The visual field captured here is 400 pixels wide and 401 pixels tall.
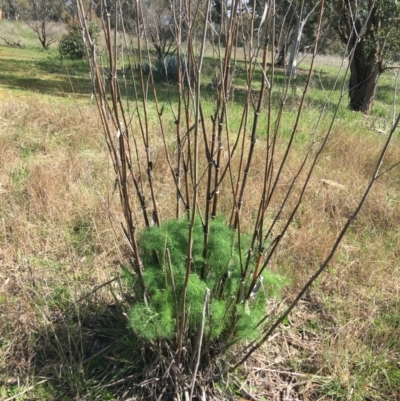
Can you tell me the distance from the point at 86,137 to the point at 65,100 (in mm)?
2687

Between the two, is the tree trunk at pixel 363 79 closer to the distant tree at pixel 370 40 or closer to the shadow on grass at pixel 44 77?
the distant tree at pixel 370 40

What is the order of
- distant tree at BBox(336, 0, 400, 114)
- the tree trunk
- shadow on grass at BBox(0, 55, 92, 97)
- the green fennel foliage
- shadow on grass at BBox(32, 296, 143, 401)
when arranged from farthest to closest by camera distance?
shadow on grass at BBox(0, 55, 92, 97) < the tree trunk < distant tree at BBox(336, 0, 400, 114) < shadow on grass at BBox(32, 296, 143, 401) < the green fennel foliage

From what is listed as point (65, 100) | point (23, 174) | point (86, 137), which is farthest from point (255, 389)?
point (65, 100)

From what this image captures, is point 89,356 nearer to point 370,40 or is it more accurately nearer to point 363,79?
point 370,40

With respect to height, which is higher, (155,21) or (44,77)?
(155,21)

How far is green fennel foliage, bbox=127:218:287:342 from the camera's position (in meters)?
A: 1.35

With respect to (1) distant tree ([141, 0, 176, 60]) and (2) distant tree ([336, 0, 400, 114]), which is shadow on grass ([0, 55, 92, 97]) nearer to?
(1) distant tree ([141, 0, 176, 60])

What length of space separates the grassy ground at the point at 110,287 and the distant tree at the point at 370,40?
3.52 meters

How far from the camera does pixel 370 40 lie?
21.4ft

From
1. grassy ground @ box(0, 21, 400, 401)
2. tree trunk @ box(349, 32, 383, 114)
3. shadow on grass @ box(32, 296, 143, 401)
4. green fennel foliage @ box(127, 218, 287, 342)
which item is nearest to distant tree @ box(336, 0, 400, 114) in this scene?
tree trunk @ box(349, 32, 383, 114)

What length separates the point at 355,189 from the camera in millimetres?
3402

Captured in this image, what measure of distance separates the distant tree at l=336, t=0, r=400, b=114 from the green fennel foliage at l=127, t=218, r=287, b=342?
5.02m

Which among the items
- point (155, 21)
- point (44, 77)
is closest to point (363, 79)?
point (44, 77)

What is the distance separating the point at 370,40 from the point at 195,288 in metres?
6.55
